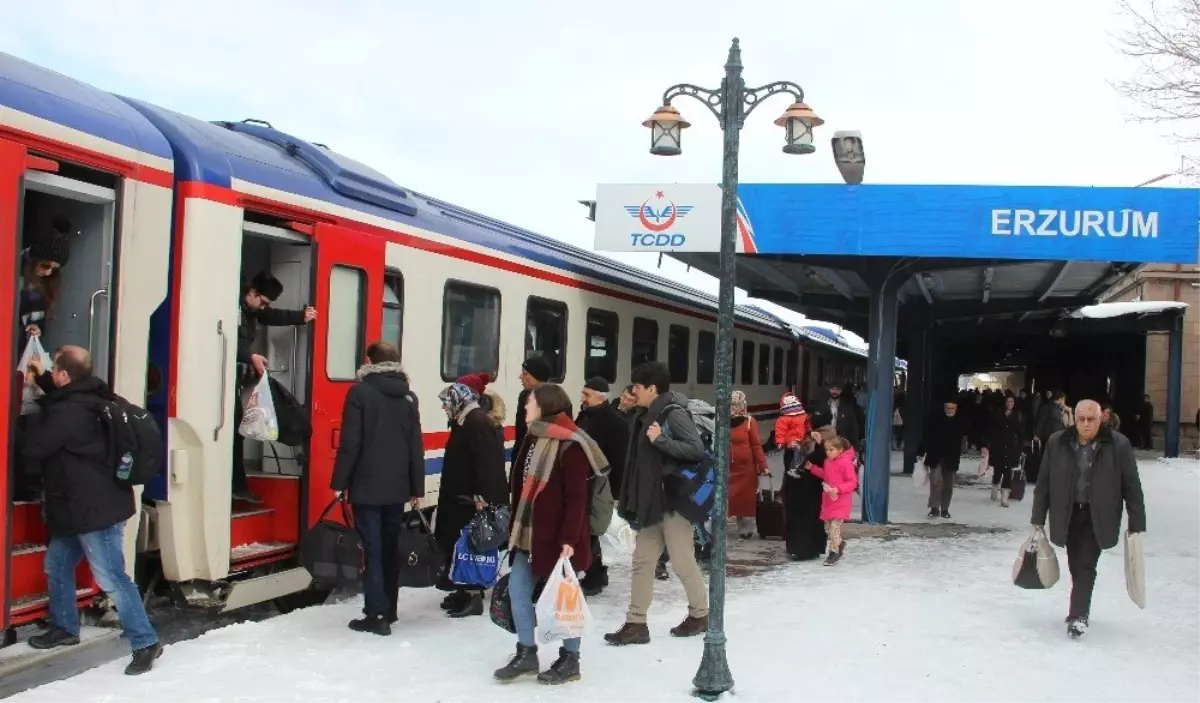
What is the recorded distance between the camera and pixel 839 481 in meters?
9.18

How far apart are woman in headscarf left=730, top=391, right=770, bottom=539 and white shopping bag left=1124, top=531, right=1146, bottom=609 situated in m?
3.39

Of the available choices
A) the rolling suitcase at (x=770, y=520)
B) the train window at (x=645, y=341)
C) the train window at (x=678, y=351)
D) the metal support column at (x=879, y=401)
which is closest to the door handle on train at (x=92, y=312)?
the rolling suitcase at (x=770, y=520)

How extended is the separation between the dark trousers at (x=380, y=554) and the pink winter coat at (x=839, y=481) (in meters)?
4.18

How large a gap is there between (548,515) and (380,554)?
1448mm

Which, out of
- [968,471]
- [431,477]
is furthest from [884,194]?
[968,471]

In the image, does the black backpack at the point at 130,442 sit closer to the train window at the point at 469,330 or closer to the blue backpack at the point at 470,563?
the blue backpack at the point at 470,563

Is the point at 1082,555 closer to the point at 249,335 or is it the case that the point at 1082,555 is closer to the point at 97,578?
the point at 249,335

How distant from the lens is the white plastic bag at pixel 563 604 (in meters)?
5.32

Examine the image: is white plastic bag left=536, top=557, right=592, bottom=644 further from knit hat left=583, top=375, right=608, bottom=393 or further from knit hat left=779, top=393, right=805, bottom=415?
knit hat left=779, top=393, right=805, bottom=415

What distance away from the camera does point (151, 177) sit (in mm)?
5738

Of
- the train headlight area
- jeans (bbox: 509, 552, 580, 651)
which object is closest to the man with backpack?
jeans (bbox: 509, 552, 580, 651)

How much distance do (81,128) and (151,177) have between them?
48cm

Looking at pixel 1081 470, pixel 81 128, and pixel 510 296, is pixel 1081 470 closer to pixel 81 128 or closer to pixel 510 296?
pixel 510 296

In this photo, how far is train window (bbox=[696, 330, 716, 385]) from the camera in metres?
15.5
